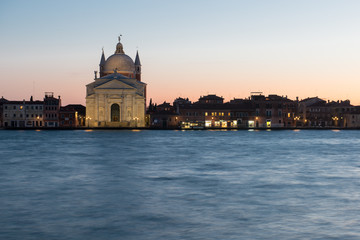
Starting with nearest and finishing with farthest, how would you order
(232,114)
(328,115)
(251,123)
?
(232,114) < (251,123) < (328,115)

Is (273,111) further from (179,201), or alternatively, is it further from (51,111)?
(179,201)

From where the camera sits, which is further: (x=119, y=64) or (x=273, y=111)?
(x=119, y=64)

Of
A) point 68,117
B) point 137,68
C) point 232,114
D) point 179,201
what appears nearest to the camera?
point 179,201

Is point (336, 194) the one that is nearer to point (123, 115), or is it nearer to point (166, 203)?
point (166, 203)

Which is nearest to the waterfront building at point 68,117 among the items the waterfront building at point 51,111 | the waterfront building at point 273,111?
the waterfront building at point 51,111

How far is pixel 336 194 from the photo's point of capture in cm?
1633

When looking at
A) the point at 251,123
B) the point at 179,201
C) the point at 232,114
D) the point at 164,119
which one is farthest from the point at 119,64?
the point at 179,201

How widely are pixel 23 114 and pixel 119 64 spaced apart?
1923 centimetres

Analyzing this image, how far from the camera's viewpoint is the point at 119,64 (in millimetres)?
94938

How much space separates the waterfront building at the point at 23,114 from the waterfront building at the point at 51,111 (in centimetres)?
92

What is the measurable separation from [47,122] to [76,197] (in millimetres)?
76541

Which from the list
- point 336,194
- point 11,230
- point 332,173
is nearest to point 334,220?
point 336,194

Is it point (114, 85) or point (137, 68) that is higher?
point (137, 68)

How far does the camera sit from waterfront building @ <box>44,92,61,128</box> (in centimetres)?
8838
